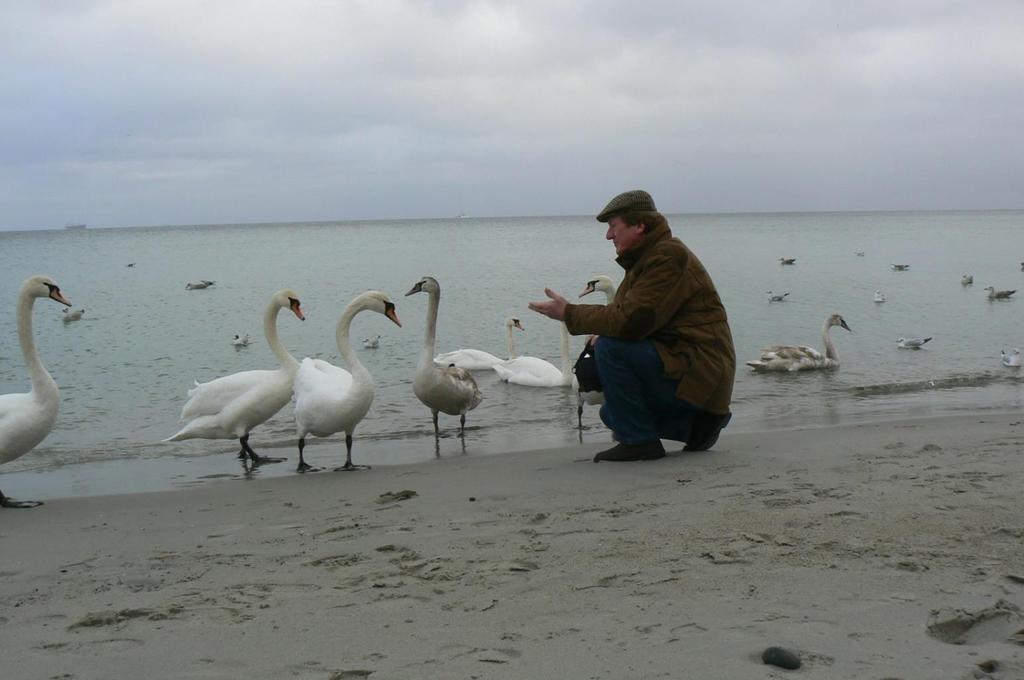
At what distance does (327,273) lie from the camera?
43.8 meters

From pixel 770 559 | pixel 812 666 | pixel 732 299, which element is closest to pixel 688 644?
pixel 812 666

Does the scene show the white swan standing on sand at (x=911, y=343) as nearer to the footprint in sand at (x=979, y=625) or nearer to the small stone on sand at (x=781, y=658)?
the footprint in sand at (x=979, y=625)

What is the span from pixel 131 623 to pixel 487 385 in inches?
416

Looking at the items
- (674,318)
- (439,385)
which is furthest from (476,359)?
(674,318)

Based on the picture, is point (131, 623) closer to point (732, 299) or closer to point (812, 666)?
point (812, 666)

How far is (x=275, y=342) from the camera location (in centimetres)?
862

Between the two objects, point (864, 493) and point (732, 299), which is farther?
point (732, 299)

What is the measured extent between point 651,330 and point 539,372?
768 centimetres

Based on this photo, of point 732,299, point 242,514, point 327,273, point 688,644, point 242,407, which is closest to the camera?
point 688,644

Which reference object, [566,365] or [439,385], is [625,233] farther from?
[566,365]

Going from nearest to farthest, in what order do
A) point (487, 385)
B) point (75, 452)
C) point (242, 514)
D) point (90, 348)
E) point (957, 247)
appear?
point (242, 514) → point (75, 452) → point (487, 385) → point (90, 348) → point (957, 247)

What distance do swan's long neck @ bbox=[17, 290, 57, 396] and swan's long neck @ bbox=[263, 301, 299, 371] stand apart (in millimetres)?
1850

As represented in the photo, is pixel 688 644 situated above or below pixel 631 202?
below

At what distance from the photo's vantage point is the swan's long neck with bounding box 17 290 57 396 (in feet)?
21.7
